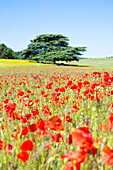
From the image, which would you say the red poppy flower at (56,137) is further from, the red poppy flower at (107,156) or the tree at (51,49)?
the tree at (51,49)

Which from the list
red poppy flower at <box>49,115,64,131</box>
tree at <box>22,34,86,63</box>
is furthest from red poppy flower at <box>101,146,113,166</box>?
tree at <box>22,34,86,63</box>

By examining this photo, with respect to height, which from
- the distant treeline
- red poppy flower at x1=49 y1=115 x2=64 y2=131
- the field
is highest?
the distant treeline

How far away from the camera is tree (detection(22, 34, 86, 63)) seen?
3800 centimetres

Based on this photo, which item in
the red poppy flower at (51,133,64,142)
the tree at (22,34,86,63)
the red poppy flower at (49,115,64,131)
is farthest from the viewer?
the tree at (22,34,86,63)

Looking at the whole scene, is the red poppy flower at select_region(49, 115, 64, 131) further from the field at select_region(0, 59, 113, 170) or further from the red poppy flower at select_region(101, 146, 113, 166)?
the red poppy flower at select_region(101, 146, 113, 166)

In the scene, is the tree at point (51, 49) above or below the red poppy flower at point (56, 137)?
above

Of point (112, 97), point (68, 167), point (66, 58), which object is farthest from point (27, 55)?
point (68, 167)

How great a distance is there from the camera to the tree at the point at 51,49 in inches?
1496

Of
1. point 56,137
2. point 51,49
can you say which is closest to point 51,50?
point 51,49

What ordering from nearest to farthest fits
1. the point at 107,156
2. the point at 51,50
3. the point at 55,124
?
the point at 107,156, the point at 55,124, the point at 51,50

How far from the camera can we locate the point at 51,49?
40.4 m

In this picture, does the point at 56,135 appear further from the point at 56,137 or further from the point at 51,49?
the point at 51,49

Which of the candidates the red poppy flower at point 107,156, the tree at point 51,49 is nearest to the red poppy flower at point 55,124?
the red poppy flower at point 107,156

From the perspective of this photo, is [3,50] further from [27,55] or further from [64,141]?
[64,141]
